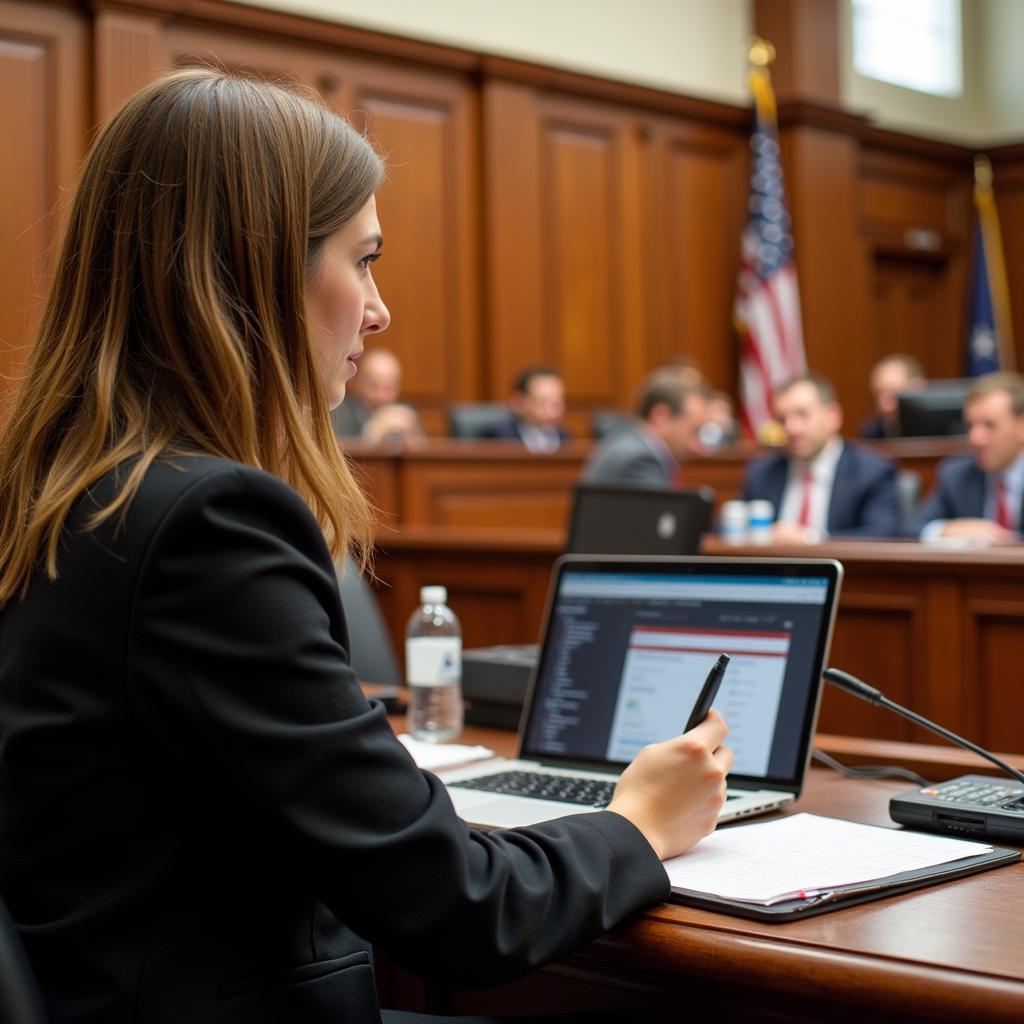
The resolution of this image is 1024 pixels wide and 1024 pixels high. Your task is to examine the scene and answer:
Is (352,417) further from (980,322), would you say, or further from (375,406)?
(980,322)

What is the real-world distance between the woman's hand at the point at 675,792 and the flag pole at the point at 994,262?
408 inches

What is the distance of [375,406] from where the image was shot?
7.54 metres

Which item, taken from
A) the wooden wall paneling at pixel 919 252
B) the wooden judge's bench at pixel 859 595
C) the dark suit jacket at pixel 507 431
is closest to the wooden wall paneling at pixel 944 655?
the wooden judge's bench at pixel 859 595

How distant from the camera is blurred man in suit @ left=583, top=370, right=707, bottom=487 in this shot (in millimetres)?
5145

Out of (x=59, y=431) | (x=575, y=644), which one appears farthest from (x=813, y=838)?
(x=59, y=431)

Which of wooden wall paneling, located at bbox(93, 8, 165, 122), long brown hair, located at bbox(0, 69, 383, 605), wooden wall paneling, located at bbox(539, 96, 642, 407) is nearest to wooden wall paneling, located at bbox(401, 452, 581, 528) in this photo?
wooden wall paneling, located at bbox(539, 96, 642, 407)

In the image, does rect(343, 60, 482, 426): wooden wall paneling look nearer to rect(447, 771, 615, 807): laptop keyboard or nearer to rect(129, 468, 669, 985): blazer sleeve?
rect(447, 771, 615, 807): laptop keyboard

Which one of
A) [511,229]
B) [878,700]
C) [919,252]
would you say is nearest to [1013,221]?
[919,252]

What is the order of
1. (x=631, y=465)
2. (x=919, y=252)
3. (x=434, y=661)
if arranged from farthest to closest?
(x=919, y=252)
(x=631, y=465)
(x=434, y=661)

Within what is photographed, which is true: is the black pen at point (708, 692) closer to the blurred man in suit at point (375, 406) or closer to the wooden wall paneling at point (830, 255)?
the blurred man in suit at point (375, 406)

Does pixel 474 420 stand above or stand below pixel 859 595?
above

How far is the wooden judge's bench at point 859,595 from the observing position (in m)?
3.31

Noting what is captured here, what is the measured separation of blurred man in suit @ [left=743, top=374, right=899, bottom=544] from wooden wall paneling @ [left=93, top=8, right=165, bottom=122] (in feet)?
11.8

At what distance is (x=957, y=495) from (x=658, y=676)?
4323 millimetres
